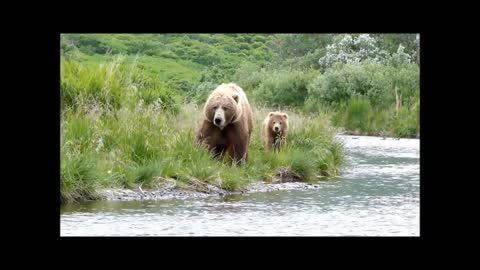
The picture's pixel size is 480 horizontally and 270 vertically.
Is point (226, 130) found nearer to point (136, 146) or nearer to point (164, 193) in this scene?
point (136, 146)

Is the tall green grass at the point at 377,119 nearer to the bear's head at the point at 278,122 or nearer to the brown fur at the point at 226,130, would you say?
the bear's head at the point at 278,122

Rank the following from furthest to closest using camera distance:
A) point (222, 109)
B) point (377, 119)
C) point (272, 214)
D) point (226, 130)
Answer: point (377, 119) → point (226, 130) → point (222, 109) → point (272, 214)

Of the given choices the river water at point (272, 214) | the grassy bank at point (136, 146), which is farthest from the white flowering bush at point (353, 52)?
the river water at point (272, 214)

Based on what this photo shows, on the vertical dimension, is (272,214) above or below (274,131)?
below

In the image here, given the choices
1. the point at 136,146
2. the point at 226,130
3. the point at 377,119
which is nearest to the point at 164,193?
the point at 136,146

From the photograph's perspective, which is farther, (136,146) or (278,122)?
(278,122)

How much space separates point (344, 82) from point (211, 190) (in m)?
18.2

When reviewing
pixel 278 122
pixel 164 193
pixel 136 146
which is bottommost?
pixel 164 193

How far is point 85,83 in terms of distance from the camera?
12.9 m

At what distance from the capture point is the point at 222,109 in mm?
11914

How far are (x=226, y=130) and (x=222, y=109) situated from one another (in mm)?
453

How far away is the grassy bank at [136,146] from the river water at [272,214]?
0.42m

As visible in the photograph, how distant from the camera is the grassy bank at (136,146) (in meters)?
10.6
